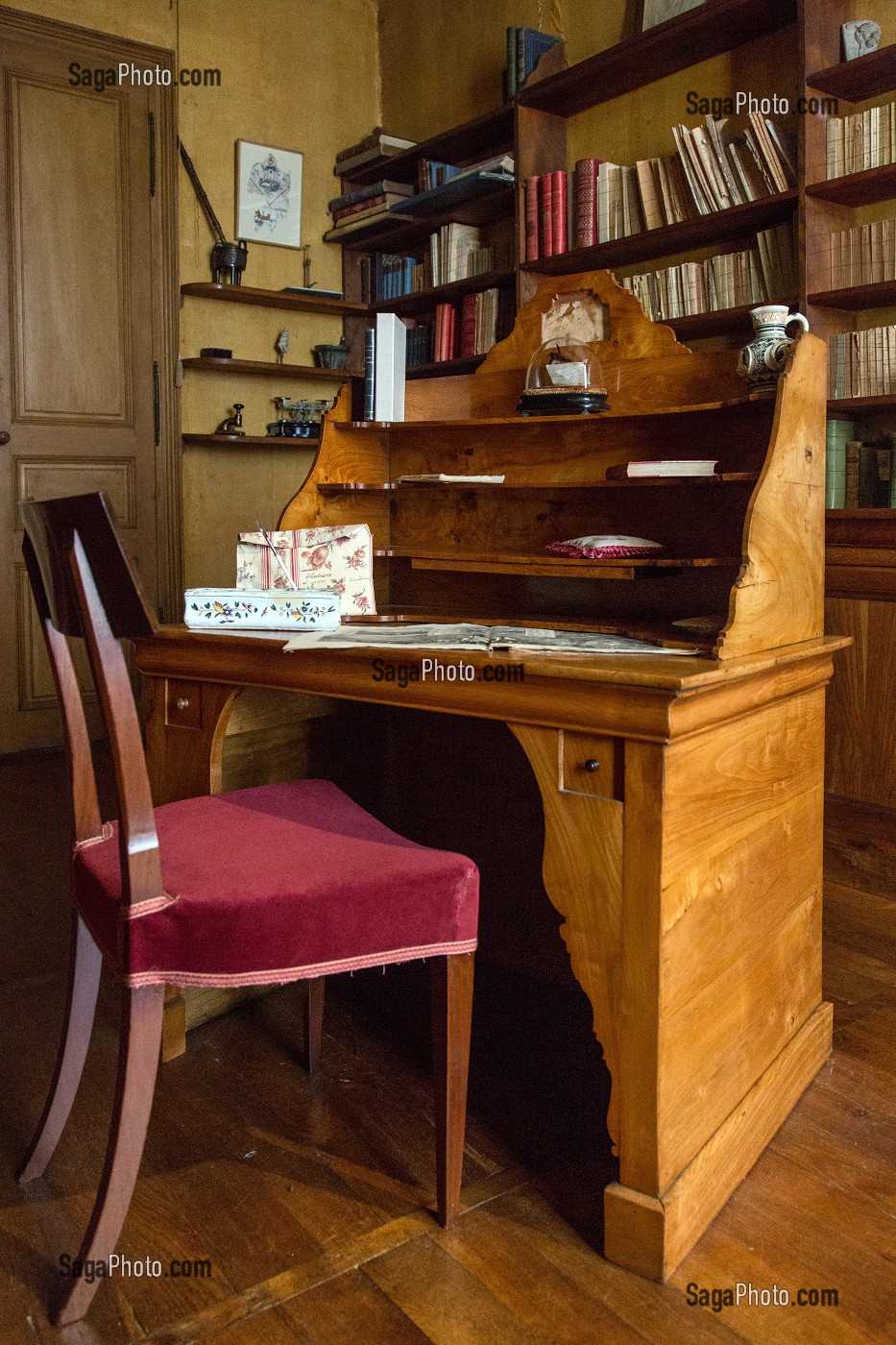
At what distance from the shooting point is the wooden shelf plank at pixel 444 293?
432 centimetres

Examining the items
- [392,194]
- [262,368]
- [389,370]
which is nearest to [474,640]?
[389,370]

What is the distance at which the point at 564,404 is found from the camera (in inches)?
85.4

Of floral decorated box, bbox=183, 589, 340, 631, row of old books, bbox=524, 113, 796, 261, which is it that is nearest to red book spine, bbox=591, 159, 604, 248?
row of old books, bbox=524, 113, 796, 261

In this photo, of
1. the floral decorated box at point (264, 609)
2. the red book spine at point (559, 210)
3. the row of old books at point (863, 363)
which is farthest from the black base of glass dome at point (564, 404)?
the red book spine at point (559, 210)

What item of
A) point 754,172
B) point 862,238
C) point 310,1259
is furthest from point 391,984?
point 754,172

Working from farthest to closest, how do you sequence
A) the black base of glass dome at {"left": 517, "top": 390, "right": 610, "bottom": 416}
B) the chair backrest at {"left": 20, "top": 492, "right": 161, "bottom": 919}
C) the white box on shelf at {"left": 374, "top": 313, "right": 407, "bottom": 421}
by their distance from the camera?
the white box on shelf at {"left": 374, "top": 313, "right": 407, "bottom": 421} → the black base of glass dome at {"left": 517, "top": 390, "right": 610, "bottom": 416} → the chair backrest at {"left": 20, "top": 492, "right": 161, "bottom": 919}

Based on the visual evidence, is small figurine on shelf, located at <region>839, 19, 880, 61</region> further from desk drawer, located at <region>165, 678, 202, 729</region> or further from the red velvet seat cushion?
the red velvet seat cushion

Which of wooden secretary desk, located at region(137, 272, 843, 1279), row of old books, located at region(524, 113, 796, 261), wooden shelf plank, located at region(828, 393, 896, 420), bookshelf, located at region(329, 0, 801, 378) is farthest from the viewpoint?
bookshelf, located at region(329, 0, 801, 378)

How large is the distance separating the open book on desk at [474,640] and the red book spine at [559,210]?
101 inches

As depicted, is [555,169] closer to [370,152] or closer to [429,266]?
[429,266]

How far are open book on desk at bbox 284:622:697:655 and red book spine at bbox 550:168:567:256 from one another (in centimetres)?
256

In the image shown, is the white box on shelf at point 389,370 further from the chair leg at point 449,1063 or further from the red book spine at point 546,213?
the red book spine at point 546,213

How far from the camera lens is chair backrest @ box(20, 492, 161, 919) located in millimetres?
1264

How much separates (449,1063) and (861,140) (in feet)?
9.33
